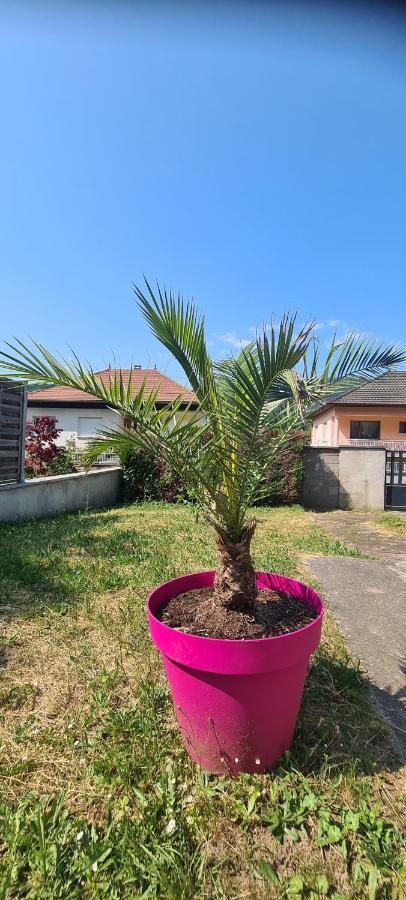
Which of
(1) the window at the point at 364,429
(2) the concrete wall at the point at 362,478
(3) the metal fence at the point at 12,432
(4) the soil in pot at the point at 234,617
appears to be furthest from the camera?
(1) the window at the point at 364,429

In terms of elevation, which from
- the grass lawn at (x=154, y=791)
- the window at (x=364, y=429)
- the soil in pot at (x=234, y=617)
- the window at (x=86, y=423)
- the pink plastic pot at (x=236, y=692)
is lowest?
the grass lawn at (x=154, y=791)

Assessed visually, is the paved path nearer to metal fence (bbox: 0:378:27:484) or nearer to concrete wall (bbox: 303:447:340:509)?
concrete wall (bbox: 303:447:340:509)

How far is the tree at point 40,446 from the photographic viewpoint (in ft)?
32.0

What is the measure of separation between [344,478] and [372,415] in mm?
14421

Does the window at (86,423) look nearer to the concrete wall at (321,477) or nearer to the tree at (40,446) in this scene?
the tree at (40,446)

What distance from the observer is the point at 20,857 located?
139cm

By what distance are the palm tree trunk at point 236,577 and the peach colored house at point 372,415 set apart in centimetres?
2029

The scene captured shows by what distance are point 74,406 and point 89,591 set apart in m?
16.3

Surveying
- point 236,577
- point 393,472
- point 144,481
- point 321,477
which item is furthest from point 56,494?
point 393,472

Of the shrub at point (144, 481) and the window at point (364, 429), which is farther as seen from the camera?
the window at point (364, 429)

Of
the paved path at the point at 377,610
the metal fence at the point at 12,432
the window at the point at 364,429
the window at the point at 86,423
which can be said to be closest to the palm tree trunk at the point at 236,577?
the paved path at the point at 377,610

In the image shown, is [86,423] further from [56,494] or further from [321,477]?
[321,477]

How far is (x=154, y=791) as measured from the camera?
166 cm

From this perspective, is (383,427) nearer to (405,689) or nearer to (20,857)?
(405,689)
